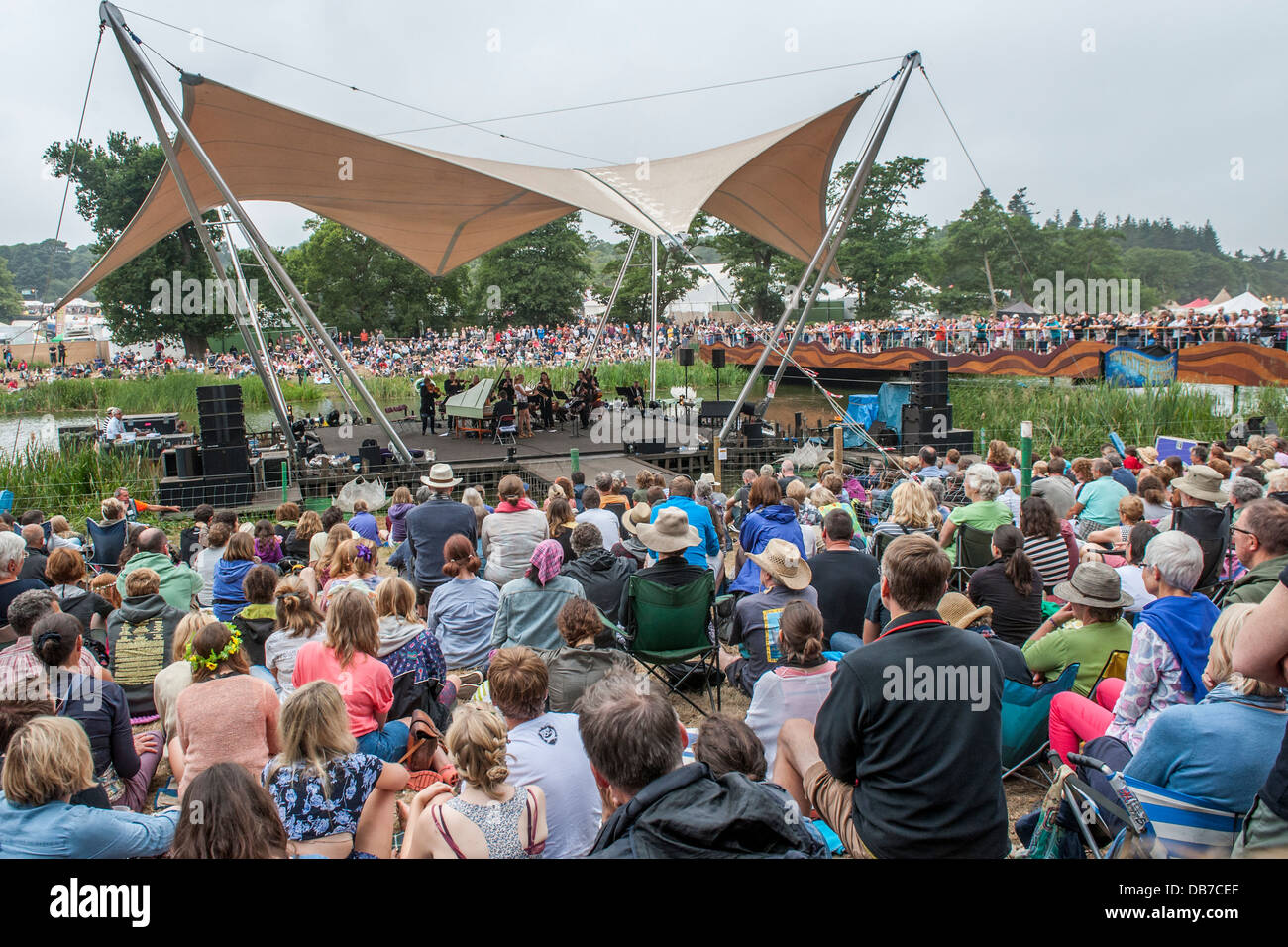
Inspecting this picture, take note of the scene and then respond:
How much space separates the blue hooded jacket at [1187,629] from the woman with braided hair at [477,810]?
2.14 meters

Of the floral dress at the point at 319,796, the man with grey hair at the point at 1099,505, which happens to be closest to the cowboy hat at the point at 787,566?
the floral dress at the point at 319,796

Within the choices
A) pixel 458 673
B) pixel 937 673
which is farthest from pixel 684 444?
pixel 937 673

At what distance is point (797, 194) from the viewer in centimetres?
1375

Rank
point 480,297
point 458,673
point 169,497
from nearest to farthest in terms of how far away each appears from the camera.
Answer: point 458,673
point 169,497
point 480,297

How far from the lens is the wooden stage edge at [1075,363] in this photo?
52.4ft

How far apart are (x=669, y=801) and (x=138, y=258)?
41559 millimetres

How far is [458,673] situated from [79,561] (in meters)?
2.20

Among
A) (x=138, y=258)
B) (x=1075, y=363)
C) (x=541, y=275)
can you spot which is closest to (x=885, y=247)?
(x=541, y=275)

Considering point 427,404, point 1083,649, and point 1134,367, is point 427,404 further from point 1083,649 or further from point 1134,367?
point 1134,367

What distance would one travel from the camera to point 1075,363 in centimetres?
1884

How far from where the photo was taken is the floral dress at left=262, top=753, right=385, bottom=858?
2.33 metres

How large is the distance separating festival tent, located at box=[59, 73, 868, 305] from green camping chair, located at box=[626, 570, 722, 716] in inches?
234

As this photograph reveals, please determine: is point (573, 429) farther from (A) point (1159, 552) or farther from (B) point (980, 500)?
(A) point (1159, 552)
